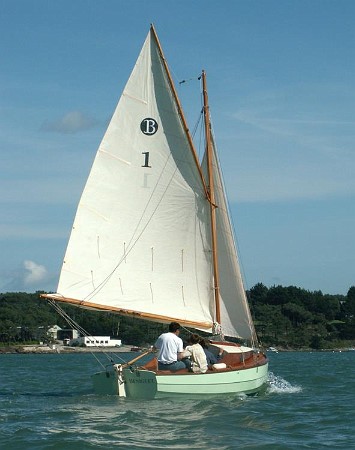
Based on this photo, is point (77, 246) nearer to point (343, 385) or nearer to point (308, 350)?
point (343, 385)

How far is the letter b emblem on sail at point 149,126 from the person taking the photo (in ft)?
111

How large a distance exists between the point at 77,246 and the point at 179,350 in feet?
16.6

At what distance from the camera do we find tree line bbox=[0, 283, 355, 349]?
158 meters

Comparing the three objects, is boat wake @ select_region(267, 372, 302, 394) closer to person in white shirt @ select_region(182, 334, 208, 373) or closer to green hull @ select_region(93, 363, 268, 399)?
green hull @ select_region(93, 363, 268, 399)

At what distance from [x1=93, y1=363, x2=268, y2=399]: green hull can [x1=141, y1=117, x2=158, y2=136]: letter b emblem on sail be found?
845 centimetres

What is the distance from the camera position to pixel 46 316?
161 meters

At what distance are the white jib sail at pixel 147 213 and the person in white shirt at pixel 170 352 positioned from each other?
382cm

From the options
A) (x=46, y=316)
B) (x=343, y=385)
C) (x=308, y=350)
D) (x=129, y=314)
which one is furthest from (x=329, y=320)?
(x=129, y=314)

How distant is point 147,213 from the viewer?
33.6m

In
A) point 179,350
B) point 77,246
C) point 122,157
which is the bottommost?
point 179,350

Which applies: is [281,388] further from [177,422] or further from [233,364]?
[177,422]

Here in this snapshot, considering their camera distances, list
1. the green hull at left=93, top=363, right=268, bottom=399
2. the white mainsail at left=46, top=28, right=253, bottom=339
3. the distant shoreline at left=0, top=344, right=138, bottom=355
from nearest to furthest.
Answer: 1. the green hull at left=93, top=363, right=268, bottom=399
2. the white mainsail at left=46, top=28, right=253, bottom=339
3. the distant shoreline at left=0, top=344, right=138, bottom=355

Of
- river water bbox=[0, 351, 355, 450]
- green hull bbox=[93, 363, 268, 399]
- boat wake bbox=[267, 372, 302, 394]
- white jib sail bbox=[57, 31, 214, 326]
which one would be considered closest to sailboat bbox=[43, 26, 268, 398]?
Result: white jib sail bbox=[57, 31, 214, 326]

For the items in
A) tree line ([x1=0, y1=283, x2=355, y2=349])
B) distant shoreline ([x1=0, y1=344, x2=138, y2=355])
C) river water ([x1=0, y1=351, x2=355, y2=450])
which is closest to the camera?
river water ([x1=0, y1=351, x2=355, y2=450])
